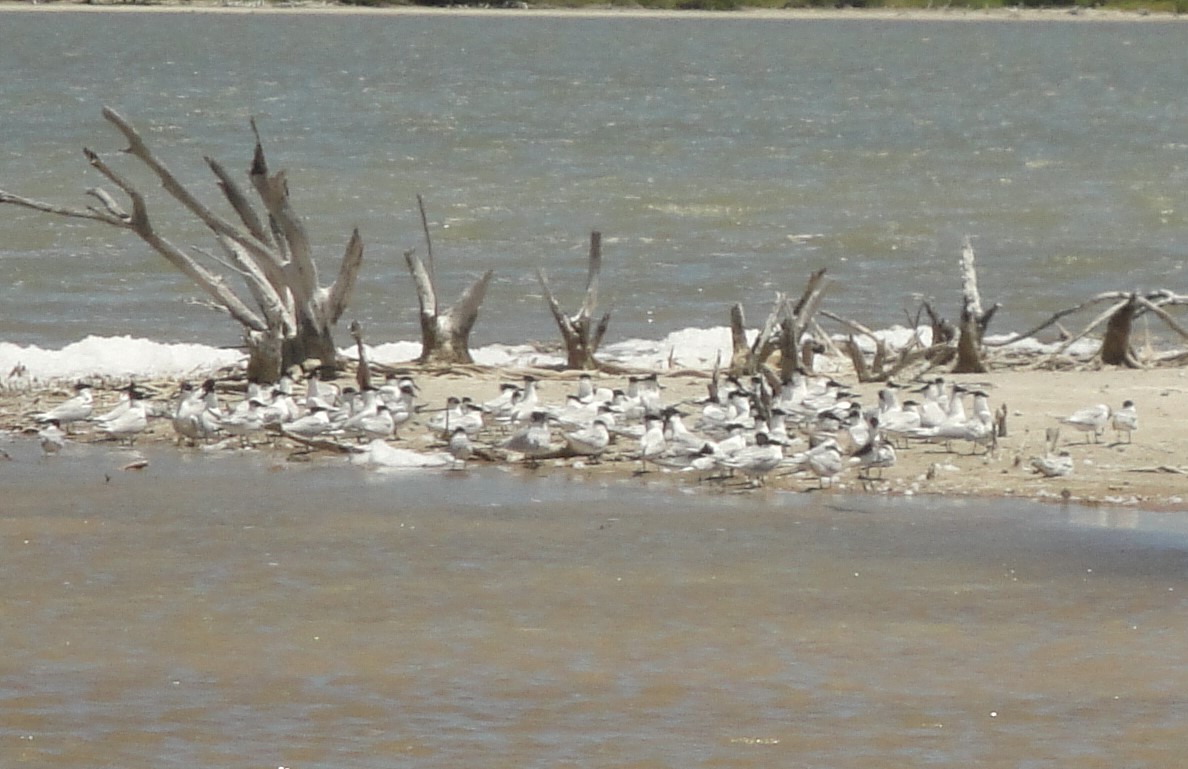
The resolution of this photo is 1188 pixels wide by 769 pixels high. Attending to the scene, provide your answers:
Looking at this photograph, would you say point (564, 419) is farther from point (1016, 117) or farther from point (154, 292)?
point (1016, 117)

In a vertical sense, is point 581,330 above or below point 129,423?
above

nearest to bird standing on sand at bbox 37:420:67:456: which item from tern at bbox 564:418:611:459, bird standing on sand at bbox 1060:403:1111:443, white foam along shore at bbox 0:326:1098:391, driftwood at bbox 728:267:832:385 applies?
tern at bbox 564:418:611:459

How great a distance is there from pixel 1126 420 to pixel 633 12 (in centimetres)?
14683

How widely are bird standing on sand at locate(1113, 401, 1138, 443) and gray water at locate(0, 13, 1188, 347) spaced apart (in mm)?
9063

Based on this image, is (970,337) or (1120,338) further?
(1120,338)

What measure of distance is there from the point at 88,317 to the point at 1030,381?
1113 cm

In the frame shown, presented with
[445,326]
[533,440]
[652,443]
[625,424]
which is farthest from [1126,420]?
[445,326]

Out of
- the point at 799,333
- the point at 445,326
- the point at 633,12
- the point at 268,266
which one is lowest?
the point at 445,326

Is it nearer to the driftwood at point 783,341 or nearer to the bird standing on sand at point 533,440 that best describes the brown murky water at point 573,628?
the bird standing on sand at point 533,440

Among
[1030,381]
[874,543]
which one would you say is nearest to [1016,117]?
[1030,381]

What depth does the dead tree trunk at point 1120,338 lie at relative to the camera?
17.2 meters

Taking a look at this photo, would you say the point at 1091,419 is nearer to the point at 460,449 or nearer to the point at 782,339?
the point at 782,339

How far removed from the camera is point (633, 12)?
6230 inches

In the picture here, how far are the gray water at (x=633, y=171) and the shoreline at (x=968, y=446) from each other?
5.67 m
